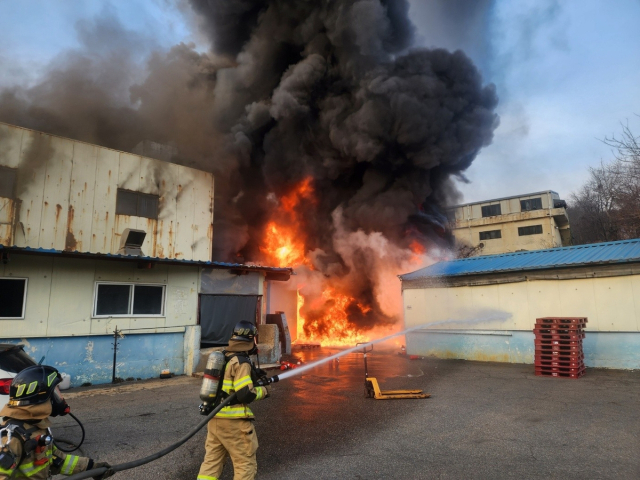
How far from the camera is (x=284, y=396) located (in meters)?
8.41

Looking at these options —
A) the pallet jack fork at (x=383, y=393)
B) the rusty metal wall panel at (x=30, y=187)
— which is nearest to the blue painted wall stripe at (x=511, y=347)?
the pallet jack fork at (x=383, y=393)

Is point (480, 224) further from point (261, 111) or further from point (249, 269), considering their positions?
point (249, 269)

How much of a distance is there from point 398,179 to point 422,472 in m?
18.6

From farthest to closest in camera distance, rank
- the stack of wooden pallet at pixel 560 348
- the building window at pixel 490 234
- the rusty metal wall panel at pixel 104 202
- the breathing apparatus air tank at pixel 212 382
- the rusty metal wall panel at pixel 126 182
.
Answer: the building window at pixel 490 234 < the rusty metal wall panel at pixel 126 182 < the rusty metal wall panel at pixel 104 202 < the stack of wooden pallet at pixel 560 348 < the breathing apparatus air tank at pixel 212 382

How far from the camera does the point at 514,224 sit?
41969 mm

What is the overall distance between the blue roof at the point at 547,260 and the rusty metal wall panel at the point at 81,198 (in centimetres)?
1159

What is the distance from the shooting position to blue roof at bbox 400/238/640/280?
11.7 metres

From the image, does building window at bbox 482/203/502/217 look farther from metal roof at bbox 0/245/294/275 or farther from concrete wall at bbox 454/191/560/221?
metal roof at bbox 0/245/294/275

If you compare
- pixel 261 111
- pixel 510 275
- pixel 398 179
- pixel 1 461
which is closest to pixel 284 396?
pixel 1 461

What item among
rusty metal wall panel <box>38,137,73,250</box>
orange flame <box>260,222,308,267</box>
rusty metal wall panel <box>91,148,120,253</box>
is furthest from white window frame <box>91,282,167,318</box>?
orange flame <box>260,222,308,267</box>

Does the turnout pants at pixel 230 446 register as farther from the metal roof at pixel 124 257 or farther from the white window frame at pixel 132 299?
the white window frame at pixel 132 299

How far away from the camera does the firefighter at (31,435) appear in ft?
7.98

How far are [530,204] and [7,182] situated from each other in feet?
139

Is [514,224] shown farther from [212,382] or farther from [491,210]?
[212,382]
